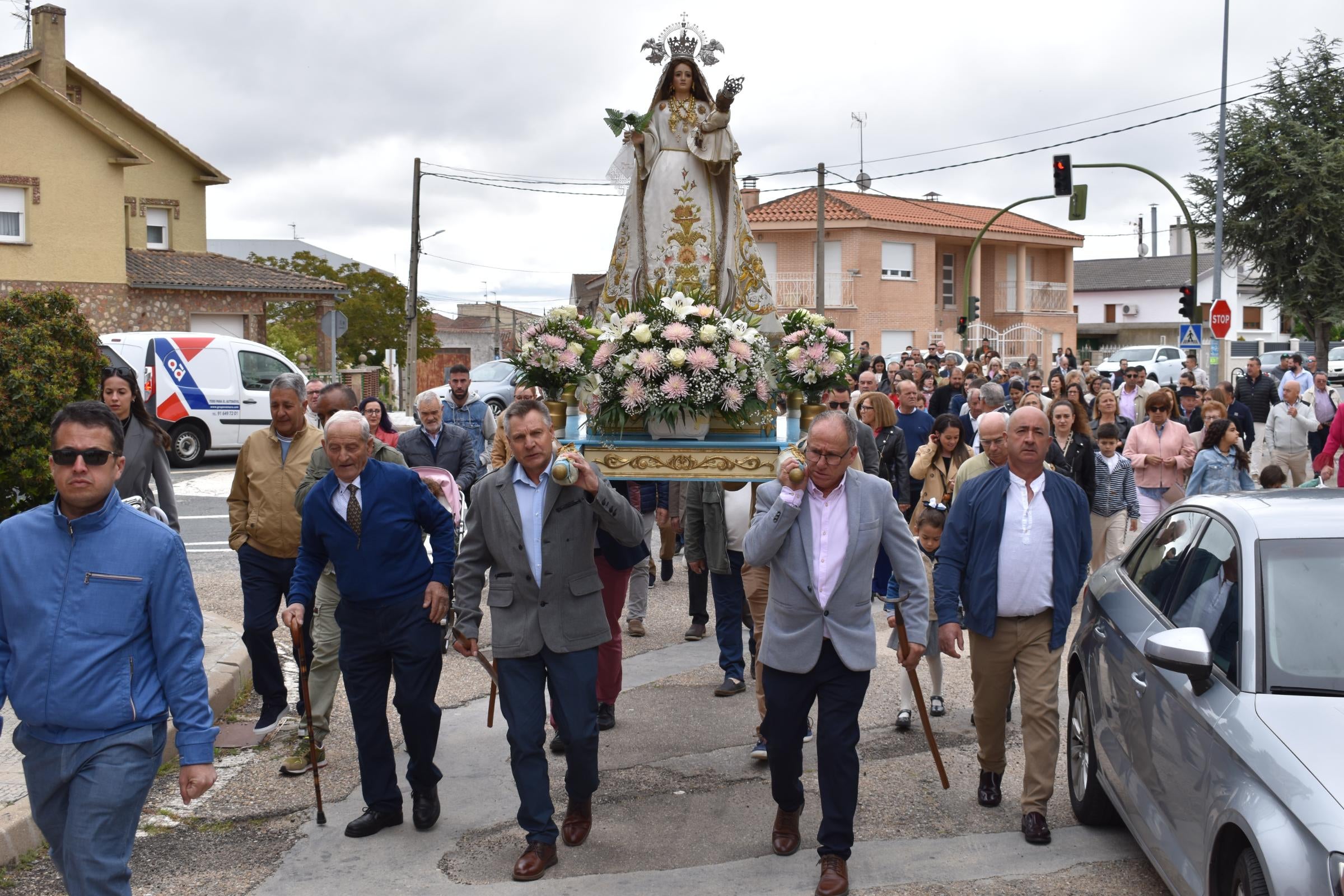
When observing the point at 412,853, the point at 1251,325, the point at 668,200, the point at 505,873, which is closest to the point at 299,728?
the point at 412,853

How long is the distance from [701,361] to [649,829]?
7.99 feet

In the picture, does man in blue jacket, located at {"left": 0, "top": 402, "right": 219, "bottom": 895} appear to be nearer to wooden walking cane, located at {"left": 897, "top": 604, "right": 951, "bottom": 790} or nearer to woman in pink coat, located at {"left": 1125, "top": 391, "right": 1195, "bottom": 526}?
wooden walking cane, located at {"left": 897, "top": 604, "right": 951, "bottom": 790}

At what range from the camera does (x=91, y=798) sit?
12.6 ft

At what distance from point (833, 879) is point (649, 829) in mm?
1118

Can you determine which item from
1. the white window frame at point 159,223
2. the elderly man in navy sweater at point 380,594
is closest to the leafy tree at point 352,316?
the white window frame at point 159,223

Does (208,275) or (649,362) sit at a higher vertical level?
(208,275)

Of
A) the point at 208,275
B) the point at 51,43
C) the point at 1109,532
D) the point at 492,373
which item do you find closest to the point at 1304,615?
the point at 1109,532

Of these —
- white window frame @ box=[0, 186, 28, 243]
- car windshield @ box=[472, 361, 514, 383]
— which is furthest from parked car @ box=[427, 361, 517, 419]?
white window frame @ box=[0, 186, 28, 243]

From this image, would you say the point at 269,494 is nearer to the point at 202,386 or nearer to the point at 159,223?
the point at 202,386

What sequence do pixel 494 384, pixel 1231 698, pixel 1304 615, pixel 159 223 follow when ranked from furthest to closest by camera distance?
pixel 159 223 < pixel 494 384 < pixel 1304 615 < pixel 1231 698

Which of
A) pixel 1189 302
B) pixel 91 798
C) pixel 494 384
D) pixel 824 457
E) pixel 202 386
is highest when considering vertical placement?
pixel 1189 302

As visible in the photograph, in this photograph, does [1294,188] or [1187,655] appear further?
[1294,188]

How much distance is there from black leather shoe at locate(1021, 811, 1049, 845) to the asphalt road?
54mm

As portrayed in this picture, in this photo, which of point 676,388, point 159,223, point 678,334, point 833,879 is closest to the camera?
point 833,879
